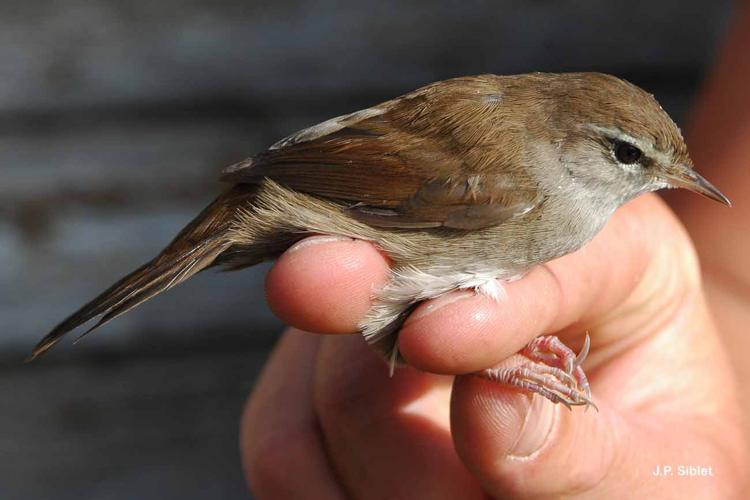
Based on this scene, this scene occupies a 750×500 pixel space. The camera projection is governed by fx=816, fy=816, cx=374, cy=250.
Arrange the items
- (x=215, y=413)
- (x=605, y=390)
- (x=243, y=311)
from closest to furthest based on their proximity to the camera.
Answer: (x=605, y=390) < (x=243, y=311) < (x=215, y=413)

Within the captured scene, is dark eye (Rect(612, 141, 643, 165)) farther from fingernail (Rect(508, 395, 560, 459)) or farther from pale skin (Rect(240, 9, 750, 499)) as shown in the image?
fingernail (Rect(508, 395, 560, 459))

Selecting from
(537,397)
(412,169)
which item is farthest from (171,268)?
(537,397)

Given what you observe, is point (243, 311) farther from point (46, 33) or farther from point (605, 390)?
point (605, 390)

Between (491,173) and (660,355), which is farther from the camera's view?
(660,355)

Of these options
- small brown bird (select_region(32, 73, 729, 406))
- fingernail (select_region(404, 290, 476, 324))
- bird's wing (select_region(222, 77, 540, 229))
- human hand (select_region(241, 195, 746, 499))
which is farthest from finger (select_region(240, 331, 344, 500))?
bird's wing (select_region(222, 77, 540, 229))

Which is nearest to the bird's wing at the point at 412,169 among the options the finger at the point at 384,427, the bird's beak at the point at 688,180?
the bird's beak at the point at 688,180

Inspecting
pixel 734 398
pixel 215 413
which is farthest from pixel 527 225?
pixel 215 413
